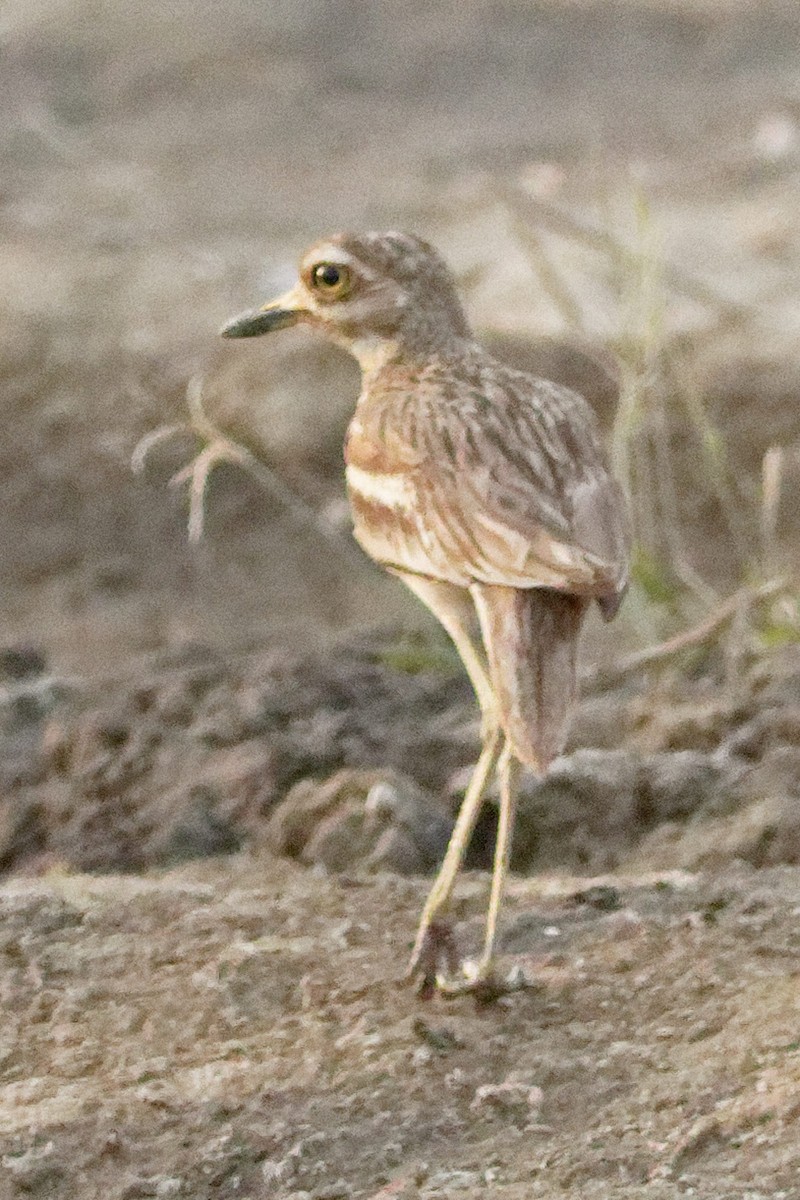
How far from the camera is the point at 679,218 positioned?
7949 millimetres

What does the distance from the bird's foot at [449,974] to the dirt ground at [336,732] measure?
23 millimetres

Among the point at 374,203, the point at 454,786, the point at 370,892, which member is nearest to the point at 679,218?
the point at 374,203

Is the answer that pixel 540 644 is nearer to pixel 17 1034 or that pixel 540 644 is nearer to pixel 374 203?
pixel 17 1034

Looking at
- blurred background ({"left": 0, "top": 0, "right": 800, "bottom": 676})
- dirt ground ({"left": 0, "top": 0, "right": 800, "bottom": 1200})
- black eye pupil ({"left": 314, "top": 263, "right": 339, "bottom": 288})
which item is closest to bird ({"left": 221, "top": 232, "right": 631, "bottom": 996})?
black eye pupil ({"left": 314, "top": 263, "right": 339, "bottom": 288})

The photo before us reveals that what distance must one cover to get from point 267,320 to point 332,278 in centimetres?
13

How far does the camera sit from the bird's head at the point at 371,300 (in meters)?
3.22

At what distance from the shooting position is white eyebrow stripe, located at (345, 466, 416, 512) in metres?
2.87

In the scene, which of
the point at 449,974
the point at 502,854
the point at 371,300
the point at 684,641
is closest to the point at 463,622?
the point at 502,854

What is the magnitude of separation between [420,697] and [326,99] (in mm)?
6384

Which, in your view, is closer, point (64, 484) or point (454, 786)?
point (454, 786)

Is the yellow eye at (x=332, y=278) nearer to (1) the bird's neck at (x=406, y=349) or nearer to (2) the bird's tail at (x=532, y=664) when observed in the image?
(1) the bird's neck at (x=406, y=349)

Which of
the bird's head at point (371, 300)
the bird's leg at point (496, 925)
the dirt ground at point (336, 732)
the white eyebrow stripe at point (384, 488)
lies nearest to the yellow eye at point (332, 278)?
the bird's head at point (371, 300)

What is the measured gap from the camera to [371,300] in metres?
3.23

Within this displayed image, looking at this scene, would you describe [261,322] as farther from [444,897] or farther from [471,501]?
[444,897]
